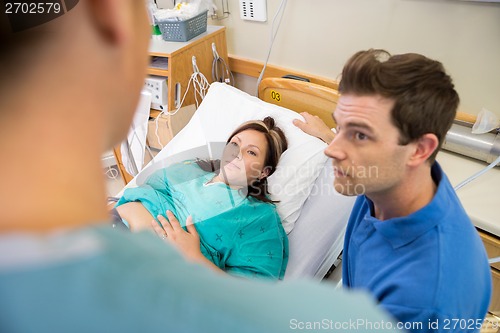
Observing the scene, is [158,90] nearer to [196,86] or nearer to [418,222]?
[196,86]

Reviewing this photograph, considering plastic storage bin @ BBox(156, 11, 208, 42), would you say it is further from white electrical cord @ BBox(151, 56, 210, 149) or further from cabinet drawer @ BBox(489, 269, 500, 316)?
cabinet drawer @ BBox(489, 269, 500, 316)

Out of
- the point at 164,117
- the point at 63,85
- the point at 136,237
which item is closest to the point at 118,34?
the point at 63,85

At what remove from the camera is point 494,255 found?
128cm

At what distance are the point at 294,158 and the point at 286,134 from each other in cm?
15

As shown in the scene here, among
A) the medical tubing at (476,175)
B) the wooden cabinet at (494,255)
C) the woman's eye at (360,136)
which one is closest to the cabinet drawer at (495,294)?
the wooden cabinet at (494,255)

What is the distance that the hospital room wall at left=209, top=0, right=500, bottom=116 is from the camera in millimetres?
1448

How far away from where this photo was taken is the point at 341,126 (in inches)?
38.4

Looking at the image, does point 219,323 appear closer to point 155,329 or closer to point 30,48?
point 155,329

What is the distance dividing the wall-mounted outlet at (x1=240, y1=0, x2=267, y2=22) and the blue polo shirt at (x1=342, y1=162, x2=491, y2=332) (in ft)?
4.87

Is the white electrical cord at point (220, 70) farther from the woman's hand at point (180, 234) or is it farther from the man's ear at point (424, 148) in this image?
the man's ear at point (424, 148)

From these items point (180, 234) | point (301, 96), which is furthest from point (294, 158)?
point (180, 234)

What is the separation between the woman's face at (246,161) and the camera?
1662mm

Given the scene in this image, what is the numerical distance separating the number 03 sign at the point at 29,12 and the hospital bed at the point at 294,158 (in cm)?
124

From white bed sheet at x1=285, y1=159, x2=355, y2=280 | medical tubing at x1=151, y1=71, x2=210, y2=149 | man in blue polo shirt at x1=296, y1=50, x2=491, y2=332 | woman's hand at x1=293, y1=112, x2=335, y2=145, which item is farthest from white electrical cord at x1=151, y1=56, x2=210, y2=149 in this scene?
man in blue polo shirt at x1=296, y1=50, x2=491, y2=332
